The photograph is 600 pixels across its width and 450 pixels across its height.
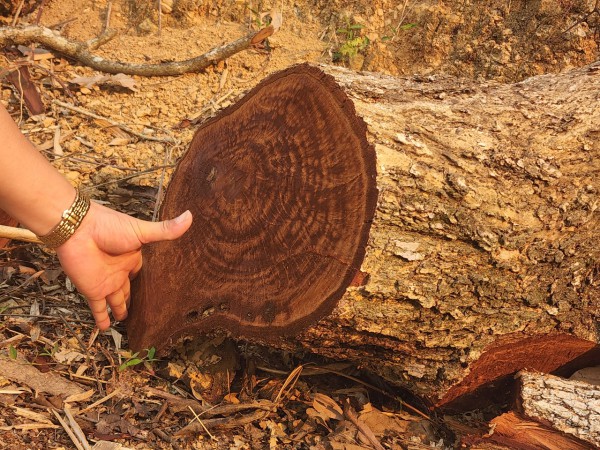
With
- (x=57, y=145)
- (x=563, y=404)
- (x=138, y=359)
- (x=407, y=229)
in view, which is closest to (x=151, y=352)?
(x=138, y=359)

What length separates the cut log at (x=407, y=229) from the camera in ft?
6.08

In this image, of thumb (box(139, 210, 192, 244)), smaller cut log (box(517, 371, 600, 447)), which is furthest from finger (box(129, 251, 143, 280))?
smaller cut log (box(517, 371, 600, 447))

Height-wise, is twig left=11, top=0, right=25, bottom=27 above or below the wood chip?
above

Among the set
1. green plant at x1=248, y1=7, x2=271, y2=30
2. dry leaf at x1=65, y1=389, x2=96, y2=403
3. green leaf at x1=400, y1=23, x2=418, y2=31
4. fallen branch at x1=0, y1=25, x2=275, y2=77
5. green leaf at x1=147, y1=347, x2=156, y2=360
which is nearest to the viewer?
dry leaf at x1=65, y1=389, x2=96, y2=403

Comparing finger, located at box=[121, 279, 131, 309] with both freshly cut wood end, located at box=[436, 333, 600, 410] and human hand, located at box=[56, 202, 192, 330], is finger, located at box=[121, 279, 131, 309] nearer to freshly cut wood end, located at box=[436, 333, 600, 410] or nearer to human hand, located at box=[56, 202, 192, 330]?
human hand, located at box=[56, 202, 192, 330]

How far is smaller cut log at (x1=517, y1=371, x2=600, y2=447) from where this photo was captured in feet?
6.52

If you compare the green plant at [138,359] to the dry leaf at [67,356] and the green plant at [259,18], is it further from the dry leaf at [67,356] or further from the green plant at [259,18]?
the green plant at [259,18]

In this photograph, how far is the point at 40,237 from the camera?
2025 millimetres

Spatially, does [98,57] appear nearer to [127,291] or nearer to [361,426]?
[127,291]

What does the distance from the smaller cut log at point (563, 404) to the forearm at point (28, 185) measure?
1.73 meters

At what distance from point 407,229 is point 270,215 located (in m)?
0.46

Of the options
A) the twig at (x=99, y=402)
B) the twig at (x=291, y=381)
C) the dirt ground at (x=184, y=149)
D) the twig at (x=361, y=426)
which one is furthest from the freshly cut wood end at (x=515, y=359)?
the twig at (x=99, y=402)

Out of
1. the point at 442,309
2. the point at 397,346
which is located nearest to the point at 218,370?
the point at 397,346

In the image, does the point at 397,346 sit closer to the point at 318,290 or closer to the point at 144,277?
the point at 318,290
